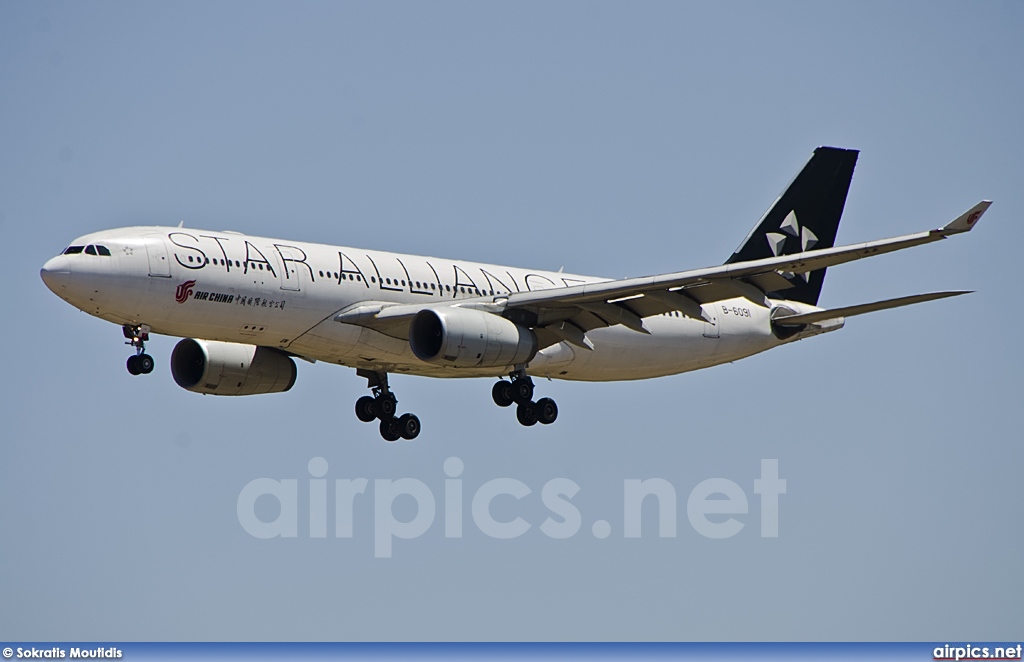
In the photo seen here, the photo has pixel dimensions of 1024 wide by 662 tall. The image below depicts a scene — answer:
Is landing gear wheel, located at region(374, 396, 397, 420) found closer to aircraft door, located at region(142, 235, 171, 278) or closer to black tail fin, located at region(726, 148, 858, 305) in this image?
aircraft door, located at region(142, 235, 171, 278)

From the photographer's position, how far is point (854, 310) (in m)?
42.6

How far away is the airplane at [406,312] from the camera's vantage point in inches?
1480

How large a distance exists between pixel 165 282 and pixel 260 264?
8.79ft

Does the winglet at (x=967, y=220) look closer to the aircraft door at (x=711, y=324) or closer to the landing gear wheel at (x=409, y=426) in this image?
the aircraft door at (x=711, y=324)

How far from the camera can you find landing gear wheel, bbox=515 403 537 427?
143ft

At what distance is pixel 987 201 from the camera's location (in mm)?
34719

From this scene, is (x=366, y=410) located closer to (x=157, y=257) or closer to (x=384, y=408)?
(x=384, y=408)

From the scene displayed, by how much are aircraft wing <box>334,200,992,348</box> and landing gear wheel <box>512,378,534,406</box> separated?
1.19 m

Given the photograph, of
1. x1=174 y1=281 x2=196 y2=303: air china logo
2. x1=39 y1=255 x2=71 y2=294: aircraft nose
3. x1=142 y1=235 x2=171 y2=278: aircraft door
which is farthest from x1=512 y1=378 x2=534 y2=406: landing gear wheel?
x1=39 y1=255 x2=71 y2=294: aircraft nose

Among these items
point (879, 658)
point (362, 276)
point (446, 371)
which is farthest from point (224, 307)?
point (879, 658)

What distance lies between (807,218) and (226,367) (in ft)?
66.8

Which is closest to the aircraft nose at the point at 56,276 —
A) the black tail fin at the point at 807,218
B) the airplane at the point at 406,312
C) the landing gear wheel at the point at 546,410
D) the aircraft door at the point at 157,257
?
the airplane at the point at 406,312

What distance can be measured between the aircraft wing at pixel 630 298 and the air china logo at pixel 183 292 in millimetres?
4265

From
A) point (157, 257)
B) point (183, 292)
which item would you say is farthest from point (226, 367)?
point (157, 257)
